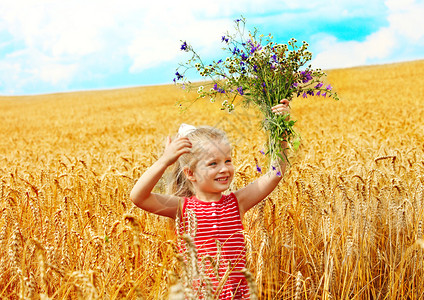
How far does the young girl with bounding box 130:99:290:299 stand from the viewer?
1.98 meters

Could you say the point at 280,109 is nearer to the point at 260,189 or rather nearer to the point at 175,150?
the point at 260,189

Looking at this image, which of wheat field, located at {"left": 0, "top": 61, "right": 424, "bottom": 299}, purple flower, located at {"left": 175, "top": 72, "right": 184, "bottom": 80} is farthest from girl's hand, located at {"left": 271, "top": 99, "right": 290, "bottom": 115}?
purple flower, located at {"left": 175, "top": 72, "right": 184, "bottom": 80}

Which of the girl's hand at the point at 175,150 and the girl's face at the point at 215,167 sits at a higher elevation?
the girl's hand at the point at 175,150

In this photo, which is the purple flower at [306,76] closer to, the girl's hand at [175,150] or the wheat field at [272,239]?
the wheat field at [272,239]

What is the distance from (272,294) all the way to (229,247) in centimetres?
28

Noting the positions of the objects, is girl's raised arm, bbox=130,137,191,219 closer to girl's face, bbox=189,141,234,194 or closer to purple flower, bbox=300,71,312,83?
girl's face, bbox=189,141,234,194

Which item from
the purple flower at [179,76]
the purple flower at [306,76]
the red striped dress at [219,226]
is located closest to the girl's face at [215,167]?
the red striped dress at [219,226]

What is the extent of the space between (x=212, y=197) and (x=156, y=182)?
1.01ft

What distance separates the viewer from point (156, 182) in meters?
1.96

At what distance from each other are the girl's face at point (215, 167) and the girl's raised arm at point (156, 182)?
5.9 inches

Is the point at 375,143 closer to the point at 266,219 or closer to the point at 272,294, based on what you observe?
the point at 266,219

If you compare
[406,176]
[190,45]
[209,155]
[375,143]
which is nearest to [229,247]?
[209,155]

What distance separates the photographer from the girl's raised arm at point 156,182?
188 centimetres

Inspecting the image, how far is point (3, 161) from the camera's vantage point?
650 centimetres
